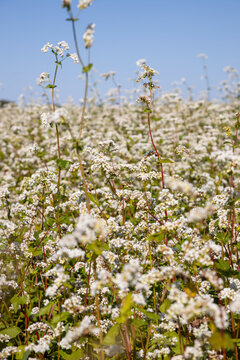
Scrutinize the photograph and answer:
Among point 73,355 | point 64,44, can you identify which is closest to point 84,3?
Answer: point 64,44

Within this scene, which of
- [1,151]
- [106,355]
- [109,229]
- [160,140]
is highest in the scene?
[1,151]

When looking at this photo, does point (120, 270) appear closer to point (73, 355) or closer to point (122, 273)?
point (73, 355)

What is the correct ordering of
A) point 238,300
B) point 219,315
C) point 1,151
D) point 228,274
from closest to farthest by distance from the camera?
point 219,315, point 238,300, point 228,274, point 1,151

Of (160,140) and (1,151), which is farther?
(1,151)

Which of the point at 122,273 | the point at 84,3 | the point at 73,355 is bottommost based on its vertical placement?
the point at 73,355

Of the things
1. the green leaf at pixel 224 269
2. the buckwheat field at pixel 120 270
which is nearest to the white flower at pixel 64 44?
the buckwheat field at pixel 120 270

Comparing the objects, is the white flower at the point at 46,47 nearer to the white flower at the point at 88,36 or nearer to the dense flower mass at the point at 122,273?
the dense flower mass at the point at 122,273

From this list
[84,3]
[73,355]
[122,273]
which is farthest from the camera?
[73,355]

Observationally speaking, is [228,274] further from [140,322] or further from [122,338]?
[122,338]

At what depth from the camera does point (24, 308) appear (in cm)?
407

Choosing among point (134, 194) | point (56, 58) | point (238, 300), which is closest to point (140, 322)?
point (238, 300)

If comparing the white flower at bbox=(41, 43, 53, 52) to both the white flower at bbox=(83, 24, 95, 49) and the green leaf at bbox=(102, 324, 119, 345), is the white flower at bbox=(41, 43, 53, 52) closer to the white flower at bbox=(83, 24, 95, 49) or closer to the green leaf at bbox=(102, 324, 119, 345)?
the white flower at bbox=(83, 24, 95, 49)

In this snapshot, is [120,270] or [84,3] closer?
[84,3]

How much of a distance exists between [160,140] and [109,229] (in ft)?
24.4
